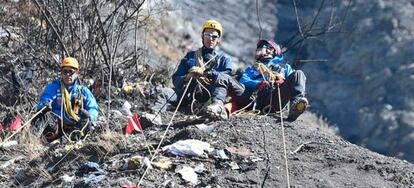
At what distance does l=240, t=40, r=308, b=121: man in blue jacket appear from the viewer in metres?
9.14

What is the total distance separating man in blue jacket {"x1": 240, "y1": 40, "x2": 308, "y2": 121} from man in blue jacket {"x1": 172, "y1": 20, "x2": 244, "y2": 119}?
29 cm

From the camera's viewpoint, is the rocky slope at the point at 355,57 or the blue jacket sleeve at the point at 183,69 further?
the rocky slope at the point at 355,57

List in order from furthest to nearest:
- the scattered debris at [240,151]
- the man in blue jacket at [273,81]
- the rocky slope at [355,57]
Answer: the rocky slope at [355,57], the man in blue jacket at [273,81], the scattered debris at [240,151]

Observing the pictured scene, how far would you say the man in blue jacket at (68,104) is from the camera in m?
9.46

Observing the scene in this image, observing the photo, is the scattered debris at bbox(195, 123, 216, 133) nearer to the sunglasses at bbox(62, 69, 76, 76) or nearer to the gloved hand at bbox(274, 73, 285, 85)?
the gloved hand at bbox(274, 73, 285, 85)

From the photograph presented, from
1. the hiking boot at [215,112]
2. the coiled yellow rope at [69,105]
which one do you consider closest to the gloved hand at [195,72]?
the hiking boot at [215,112]

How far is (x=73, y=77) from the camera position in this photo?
9.76m

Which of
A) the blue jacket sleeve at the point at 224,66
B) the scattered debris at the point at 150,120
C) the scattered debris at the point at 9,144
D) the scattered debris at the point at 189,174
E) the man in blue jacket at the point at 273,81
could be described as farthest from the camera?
the blue jacket sleeve at the point at 224,66

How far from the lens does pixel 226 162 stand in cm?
770

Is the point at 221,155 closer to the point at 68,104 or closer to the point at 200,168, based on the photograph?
the point at 200,168

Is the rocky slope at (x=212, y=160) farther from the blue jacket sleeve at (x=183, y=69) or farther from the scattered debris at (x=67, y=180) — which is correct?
the blue jacket sleeve at (x=183, y=69)

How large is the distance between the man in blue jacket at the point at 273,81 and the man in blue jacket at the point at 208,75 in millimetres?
288

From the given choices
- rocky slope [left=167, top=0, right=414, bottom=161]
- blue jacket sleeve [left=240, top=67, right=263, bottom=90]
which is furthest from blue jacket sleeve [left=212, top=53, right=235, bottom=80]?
rocky slope [left=167, top=0, right=414, bottom=161]

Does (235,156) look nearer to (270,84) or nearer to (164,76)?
(270,84)
